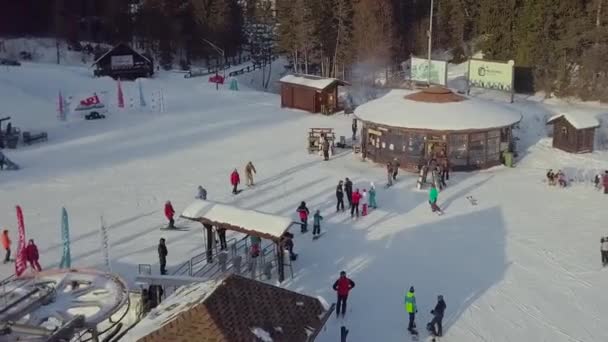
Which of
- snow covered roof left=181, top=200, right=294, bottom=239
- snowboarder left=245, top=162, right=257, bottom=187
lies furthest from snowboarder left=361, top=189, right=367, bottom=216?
snow covered roof left=181, top=200, right=294, bottom=239

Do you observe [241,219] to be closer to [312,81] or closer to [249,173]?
[249,173]

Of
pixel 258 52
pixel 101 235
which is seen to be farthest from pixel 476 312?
pixel 258 52

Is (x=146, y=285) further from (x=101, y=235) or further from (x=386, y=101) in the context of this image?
(x=386, y=101)

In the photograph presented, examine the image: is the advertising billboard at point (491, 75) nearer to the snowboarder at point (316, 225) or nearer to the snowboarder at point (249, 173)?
the snowboarder at point (249, 173)

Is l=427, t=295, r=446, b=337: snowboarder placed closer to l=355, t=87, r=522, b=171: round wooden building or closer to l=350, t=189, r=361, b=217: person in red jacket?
l=350, t=189, r=361, b=217: person in red jacket

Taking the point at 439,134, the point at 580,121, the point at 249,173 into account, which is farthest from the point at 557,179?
the point at 249,173
